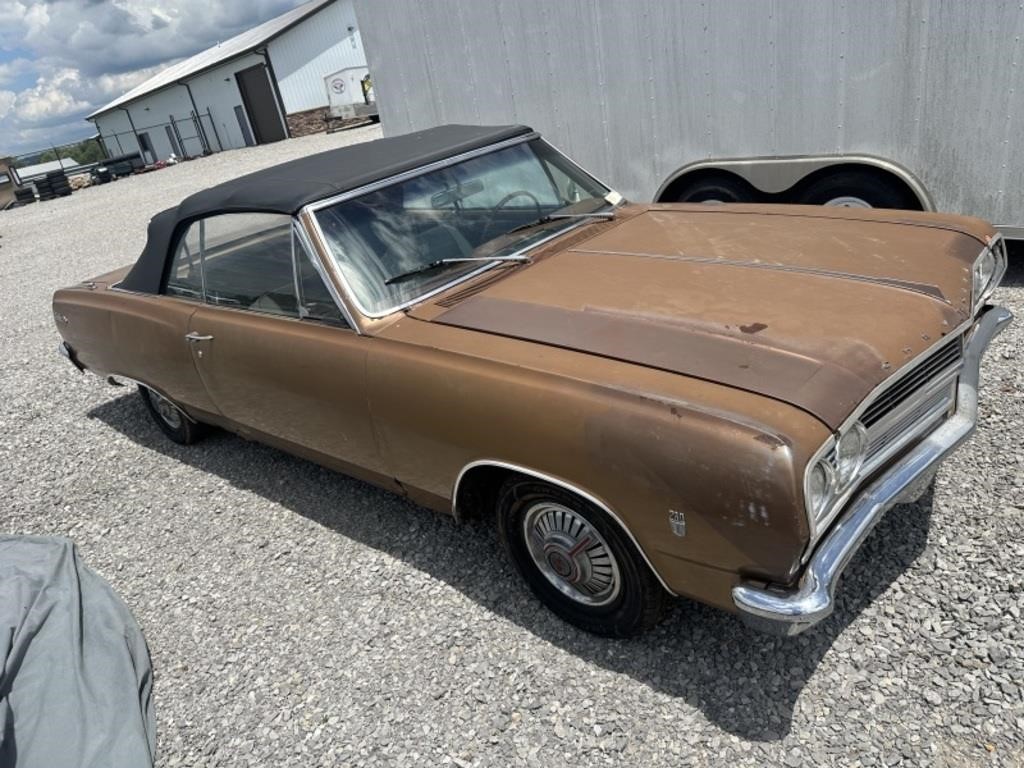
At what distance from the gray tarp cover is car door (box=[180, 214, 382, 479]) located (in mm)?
1033

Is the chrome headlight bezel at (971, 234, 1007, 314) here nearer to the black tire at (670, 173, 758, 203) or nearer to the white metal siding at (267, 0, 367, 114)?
the black tire at (670, 173, 758, 203)

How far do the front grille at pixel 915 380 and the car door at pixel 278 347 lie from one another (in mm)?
1770

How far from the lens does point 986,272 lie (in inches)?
117

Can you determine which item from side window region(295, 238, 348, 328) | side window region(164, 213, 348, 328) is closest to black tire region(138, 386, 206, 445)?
side window region(164, 213, 348, 328)

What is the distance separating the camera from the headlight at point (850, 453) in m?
2.07

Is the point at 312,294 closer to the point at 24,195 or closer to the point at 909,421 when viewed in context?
the point at 909,421

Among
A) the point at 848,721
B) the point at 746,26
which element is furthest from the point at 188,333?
the point at 746,26

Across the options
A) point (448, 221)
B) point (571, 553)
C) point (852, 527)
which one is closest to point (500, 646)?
point (571, 553)

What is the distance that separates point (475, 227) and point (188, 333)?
61.0 inches

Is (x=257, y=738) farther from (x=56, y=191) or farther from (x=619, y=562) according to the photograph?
(x=56, y=191)

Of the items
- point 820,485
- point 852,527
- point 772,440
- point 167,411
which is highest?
point 772,440

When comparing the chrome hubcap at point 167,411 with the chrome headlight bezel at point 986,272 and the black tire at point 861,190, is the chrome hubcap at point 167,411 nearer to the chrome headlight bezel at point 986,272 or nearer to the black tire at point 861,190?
the chrome headlight bezel at point 986,272

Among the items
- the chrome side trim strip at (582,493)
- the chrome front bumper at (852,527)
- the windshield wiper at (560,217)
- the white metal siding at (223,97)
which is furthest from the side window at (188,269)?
the white metal siding at (223,97)

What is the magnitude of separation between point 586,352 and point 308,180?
5.51 ft
